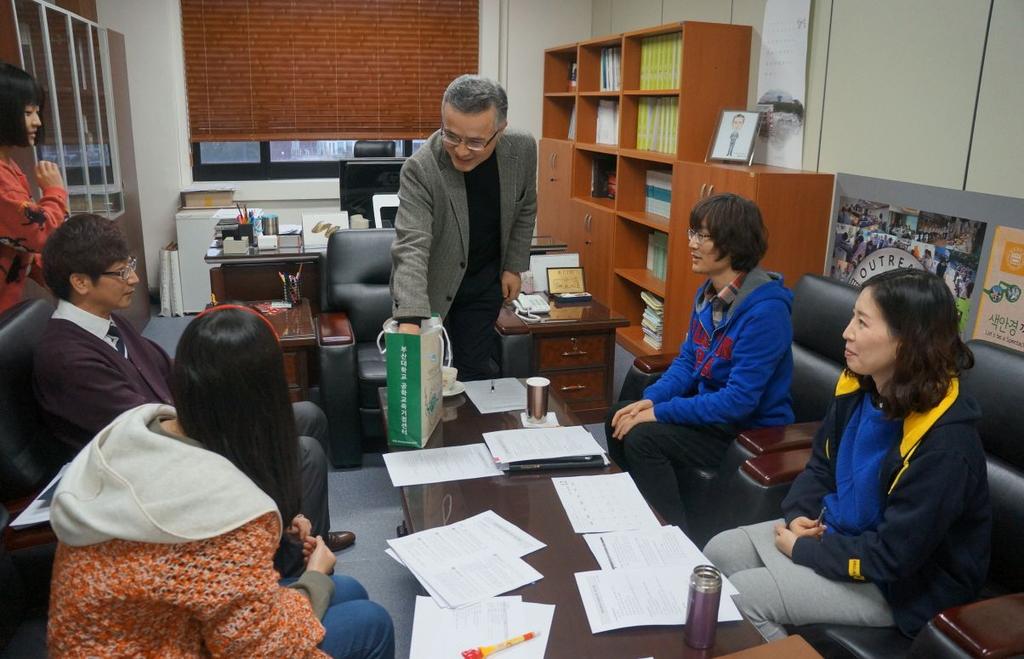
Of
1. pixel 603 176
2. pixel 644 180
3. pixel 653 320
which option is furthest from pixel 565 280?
pixel 603 176

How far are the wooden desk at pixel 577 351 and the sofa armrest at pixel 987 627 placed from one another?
6.73 feet

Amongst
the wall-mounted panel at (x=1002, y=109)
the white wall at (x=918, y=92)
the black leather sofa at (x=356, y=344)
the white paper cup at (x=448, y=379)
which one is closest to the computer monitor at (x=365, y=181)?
the black leather sofa at (x=356, y=344)

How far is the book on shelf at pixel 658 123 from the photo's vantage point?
4.12 m

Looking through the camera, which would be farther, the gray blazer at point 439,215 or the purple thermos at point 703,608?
the gray blazer at point 439,215

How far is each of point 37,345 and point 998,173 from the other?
2.82 meters

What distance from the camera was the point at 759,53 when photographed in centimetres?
374

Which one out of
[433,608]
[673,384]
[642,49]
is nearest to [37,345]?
[433,608]

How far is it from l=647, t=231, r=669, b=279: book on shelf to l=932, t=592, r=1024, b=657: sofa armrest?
3170mm

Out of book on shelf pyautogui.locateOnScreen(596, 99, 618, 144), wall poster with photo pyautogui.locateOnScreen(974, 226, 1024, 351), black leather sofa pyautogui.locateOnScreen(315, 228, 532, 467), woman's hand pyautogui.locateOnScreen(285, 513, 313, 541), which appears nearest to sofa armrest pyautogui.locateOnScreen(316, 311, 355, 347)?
black leather sofa pyautogui.locateOnScreen(315, 228, 532, 467)

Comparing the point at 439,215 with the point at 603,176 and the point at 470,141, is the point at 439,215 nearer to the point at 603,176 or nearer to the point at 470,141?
the point at 470,141

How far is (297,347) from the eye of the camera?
3062mm

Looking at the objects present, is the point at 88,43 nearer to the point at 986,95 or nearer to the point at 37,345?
the point at 37,345

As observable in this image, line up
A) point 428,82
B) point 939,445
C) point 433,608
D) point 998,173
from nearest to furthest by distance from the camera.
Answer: point 433,608
point 939,445
point 998,173
point 428,82

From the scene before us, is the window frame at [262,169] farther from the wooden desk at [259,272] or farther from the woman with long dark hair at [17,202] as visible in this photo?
the woman with long dark hair at [17,202]
